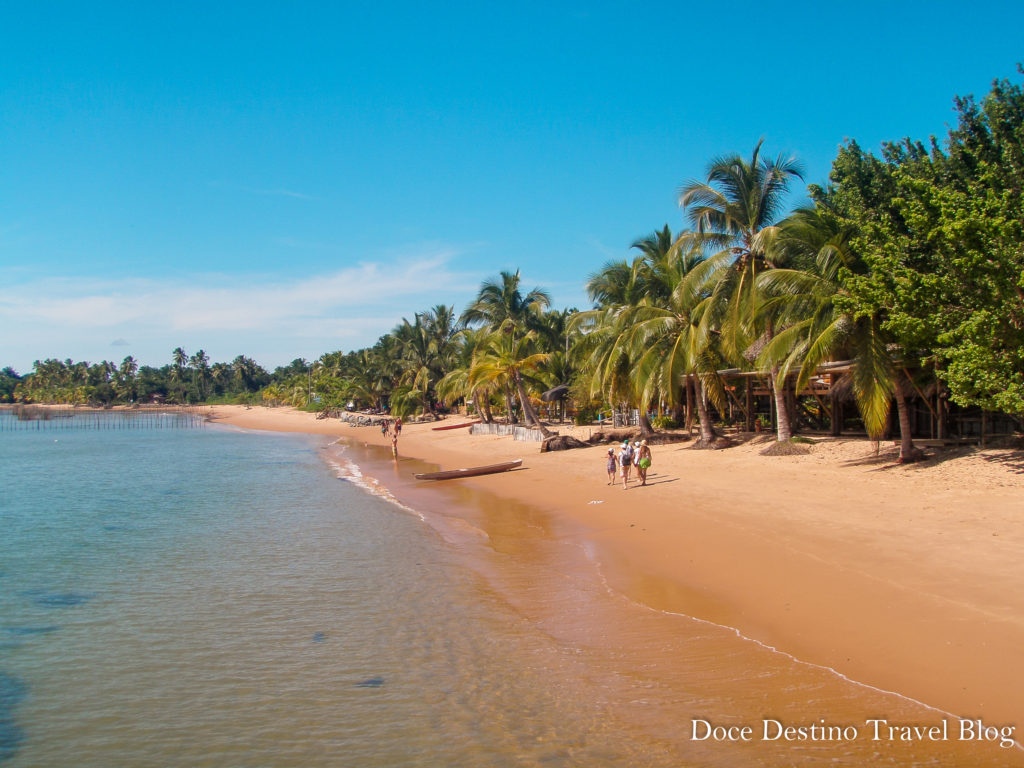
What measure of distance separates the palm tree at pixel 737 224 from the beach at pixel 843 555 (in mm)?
4102

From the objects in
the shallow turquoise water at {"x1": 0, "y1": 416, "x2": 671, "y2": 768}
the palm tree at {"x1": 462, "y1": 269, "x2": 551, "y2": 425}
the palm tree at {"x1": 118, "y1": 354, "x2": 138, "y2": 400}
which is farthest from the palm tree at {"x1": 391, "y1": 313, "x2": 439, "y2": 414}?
the palm tree at {"x1": 118, "y1": 354, "x2": 138, "y2": 400}

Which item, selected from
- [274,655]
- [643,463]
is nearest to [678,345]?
[643,463]

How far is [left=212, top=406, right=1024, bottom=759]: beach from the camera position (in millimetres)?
6738

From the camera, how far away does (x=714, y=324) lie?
2339cm

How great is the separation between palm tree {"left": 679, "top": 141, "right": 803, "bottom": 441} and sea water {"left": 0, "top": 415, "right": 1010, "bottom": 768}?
10197 millimetres

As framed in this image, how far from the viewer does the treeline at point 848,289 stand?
13281 millimetres

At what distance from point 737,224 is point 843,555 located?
565 inches

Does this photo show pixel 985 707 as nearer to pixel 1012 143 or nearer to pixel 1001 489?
pixel 1001 489

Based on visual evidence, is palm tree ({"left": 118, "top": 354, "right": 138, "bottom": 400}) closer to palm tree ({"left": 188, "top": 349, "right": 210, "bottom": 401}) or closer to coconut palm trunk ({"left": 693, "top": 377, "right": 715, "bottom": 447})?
palm tree ({"left": 188, "top": 349, "right": 210, "bottom": 401})

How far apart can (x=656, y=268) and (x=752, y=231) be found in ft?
17.9

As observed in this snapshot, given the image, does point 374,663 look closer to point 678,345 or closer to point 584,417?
point 678,345

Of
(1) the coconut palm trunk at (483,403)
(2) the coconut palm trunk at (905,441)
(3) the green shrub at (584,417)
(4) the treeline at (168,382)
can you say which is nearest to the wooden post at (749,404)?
(2) the coconut palm trunk at (905,441)

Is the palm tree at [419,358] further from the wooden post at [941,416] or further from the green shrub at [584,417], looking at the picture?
the wooden post at [941,416]

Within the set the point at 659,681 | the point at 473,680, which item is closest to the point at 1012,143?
the point at 659,681
